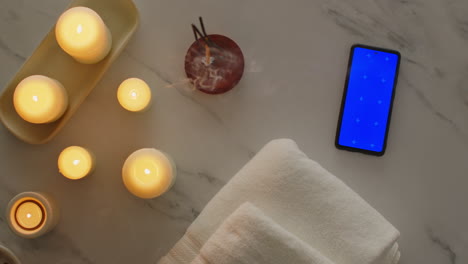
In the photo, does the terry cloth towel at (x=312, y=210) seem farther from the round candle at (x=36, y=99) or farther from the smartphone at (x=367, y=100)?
the round candle at (x=36, y=99)

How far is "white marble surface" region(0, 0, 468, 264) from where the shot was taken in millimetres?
728

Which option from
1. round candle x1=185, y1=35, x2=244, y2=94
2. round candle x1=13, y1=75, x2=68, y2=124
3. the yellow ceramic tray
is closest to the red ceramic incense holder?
round candle x1=185, y1=35, x2=244, y2=94

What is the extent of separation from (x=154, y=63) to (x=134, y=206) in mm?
225

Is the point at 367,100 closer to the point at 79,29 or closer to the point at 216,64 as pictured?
the point at 216,64

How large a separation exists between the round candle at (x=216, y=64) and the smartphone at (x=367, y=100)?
0.57ft

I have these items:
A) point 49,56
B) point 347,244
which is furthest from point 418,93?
point 49,56

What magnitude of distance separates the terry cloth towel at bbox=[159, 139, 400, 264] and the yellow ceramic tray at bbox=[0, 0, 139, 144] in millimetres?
285

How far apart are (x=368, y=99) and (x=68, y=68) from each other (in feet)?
1.52

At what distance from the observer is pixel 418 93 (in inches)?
29.2

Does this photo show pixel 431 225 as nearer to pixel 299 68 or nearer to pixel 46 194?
pixel 299 68

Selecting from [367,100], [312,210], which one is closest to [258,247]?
[312,210]

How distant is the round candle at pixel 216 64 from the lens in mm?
727

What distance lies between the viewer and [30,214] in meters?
0.67

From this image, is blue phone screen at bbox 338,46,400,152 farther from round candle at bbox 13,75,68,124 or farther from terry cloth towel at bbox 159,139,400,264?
round candle at bbox 13,75,68,124
